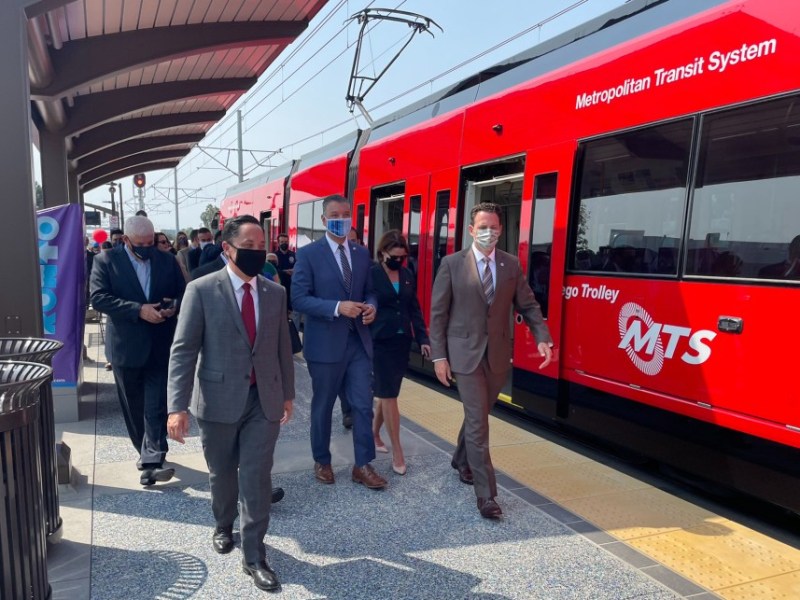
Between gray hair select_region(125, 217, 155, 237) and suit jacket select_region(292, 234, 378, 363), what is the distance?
111 centimetres

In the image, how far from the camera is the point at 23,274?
3.49 metres

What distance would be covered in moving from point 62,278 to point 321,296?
2884mm

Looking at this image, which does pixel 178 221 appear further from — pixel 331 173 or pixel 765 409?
pixel 765 409

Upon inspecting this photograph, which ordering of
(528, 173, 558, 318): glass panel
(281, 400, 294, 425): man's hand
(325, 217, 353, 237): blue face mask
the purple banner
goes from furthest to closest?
1. the purple banner
2. (528, 173, 558, 318): glass panel
3. (325, 217, 353, 237): blue face mask
4. (281, 400, 294, 425): man's hand

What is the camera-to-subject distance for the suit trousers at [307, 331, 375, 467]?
4.34m

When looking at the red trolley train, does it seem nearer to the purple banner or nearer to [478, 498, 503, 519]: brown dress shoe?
[478, 498, 503, 519]: brown dress shoe

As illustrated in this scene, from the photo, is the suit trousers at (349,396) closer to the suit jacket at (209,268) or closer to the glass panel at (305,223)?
the suit jacket at (209,268)

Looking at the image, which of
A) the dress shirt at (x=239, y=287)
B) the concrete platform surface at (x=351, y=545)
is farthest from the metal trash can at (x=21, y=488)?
the dress shirt at (x=239, y=287)

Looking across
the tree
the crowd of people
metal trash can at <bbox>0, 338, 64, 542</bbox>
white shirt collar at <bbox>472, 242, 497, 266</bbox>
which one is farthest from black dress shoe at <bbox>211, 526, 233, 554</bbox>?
the tree

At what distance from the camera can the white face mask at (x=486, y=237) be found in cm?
395

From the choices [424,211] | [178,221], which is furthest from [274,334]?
[178,221]

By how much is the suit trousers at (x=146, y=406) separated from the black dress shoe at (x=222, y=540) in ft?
3.78

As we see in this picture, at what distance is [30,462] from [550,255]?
12.9 ft

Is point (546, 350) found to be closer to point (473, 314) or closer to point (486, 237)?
point (473, 314)
